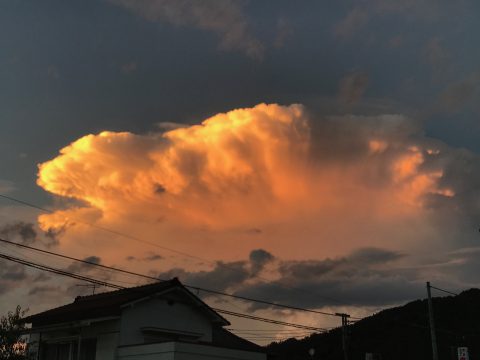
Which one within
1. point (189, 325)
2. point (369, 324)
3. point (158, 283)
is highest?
point (369, 324)

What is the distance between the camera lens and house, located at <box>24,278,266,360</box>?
28.0 meters

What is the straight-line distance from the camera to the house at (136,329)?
91.7 feet

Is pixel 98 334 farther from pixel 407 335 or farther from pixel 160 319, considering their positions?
pixel 407 335

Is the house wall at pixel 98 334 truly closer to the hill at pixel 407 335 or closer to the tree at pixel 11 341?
the tree at pixel 11 341

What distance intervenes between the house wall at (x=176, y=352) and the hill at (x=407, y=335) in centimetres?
6188

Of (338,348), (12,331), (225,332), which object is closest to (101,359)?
(12,331)

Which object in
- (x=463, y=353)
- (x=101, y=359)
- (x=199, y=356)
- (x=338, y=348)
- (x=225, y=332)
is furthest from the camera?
(x=338, y=348)

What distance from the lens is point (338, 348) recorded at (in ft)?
364

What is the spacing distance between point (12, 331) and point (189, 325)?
368 inches

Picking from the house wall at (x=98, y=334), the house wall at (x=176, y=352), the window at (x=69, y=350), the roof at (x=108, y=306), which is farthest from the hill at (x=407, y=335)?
the house wall at (x=176, y=352)

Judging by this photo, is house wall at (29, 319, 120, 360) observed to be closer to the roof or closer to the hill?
the roof

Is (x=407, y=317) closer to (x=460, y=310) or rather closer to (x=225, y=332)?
(x=460, y=310)

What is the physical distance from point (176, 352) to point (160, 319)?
185 inches

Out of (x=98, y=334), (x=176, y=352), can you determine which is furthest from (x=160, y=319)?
(x=176, y=352)
